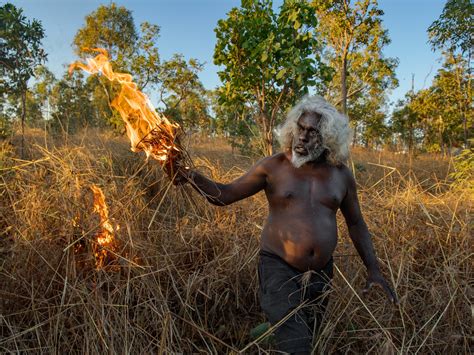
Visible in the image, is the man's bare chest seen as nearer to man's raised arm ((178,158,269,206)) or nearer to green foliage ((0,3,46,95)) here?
man's raised arm ((178,158,269,206))

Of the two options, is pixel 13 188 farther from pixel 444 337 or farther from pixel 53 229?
pixel 444 337

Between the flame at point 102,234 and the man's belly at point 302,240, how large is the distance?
1.15 m

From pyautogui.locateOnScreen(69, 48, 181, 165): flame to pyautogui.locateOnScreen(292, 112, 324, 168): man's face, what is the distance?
2.32 ft

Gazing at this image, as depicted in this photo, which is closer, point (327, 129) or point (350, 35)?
point (327, 129)

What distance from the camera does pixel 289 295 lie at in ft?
6.15

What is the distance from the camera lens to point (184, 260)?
309 cm

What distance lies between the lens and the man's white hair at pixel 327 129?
221 centimetres

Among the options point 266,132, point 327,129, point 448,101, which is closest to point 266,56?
point 266,132

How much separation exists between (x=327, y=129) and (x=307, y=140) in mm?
148

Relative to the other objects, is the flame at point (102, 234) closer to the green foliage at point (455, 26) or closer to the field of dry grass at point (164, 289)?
the field of dry grass at point (164, 289)

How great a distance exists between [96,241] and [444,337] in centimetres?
244

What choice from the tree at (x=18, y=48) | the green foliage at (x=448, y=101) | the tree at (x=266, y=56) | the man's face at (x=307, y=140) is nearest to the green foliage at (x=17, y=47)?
the tree at (x=18, y=48)

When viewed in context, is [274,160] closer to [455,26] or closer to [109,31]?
[455,26]

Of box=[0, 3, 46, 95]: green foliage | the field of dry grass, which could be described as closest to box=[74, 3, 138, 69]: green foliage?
box=[0, 3, 46, 95]: green foliage
